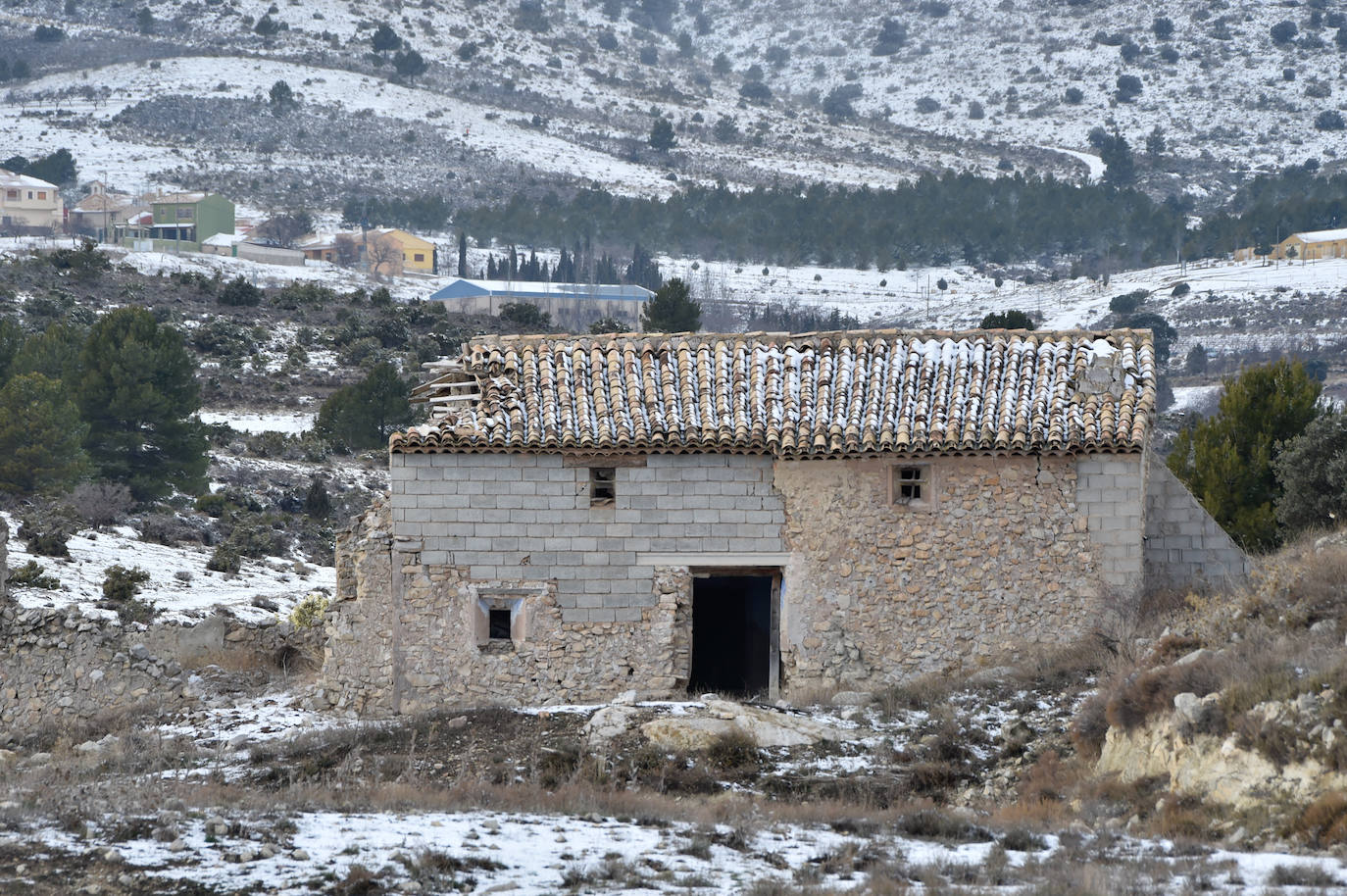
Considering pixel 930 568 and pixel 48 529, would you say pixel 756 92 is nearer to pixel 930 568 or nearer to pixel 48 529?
pixel 48 529

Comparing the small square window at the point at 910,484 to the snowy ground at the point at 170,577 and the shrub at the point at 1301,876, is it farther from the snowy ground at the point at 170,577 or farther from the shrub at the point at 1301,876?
the snowy ground at the point at 170,577

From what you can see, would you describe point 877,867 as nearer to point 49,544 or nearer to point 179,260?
point 49,544

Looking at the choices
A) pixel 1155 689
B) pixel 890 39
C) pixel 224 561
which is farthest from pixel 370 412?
pixel 890 39

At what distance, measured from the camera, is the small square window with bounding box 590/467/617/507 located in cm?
1853

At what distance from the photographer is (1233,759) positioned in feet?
40.1

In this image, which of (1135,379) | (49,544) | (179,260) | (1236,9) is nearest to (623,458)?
(1135,379)

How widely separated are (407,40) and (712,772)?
515 feet

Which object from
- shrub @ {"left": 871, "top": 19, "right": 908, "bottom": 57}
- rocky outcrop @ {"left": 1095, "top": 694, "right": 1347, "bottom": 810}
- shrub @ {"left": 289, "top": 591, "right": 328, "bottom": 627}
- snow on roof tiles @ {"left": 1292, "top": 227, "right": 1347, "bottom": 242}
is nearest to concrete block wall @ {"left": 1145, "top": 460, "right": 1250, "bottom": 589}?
rocky outcrop @ {"left": 1095, "top": 694, "right": 1347, "bottom": 810}

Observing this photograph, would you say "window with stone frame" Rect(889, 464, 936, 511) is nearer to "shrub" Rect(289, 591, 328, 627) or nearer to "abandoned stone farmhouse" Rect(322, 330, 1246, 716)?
"abandoned stone farmhouse" Rect(322, 330, 1246, 716)

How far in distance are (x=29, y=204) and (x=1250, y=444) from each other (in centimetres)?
9725

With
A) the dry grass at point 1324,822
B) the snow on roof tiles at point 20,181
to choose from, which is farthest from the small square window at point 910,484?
the snow on roof tiles at point 20,181

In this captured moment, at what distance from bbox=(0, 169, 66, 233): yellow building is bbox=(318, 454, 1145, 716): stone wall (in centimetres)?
9417

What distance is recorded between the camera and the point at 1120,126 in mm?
151500

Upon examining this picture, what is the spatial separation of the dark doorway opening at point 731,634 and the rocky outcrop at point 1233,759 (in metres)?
7.30
